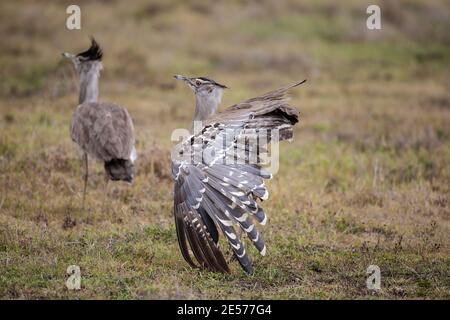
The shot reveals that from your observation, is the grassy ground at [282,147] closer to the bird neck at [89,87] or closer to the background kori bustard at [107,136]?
the background kori bustard at [107,136]

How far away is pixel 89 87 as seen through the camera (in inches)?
313

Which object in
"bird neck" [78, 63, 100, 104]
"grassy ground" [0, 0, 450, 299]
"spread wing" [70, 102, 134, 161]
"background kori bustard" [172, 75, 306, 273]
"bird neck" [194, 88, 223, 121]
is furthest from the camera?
"bird neck" [78, 63, 100, 104]

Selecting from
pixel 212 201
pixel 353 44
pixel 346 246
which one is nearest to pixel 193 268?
pixel 212 201

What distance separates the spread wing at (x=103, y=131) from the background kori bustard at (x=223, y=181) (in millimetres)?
919

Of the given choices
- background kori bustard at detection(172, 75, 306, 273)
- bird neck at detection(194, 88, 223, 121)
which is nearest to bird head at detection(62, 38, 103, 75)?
bird neck at detection(194, 88, 223, 121)

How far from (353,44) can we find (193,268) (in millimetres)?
A: 11110

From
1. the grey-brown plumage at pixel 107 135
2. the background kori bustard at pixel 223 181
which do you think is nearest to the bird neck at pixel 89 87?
the grey-brown plumage at pixel 107 135

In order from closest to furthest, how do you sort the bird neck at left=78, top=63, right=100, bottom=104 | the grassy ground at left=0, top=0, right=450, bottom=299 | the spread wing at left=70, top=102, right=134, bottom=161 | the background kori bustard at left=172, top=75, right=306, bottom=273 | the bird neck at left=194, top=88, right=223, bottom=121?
the background kori bustard at left=172, top=75, right=306, bottom=273, the grassy ground at left=0, top=0, right=450, bottom=299, the bird neck at left=194, top=88, right=223, bottom=121, the spread wing at left=70, top=102, right=134, bottom=161, the bird neck at left=78, top=63, right=100, bottom=104

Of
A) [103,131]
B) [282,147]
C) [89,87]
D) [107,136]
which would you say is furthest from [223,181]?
[282,147]

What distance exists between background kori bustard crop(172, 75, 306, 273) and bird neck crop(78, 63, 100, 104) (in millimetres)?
2138

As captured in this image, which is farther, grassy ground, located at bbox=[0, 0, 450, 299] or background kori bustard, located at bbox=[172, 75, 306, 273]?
grassy ground, located at bbox=[0, 0, 450, 299]

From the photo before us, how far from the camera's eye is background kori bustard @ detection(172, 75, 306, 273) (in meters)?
5.04

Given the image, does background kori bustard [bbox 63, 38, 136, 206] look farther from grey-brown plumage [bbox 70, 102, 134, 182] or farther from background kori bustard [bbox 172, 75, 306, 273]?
background kori bustard [bbox 172, 75, 306, 273]
